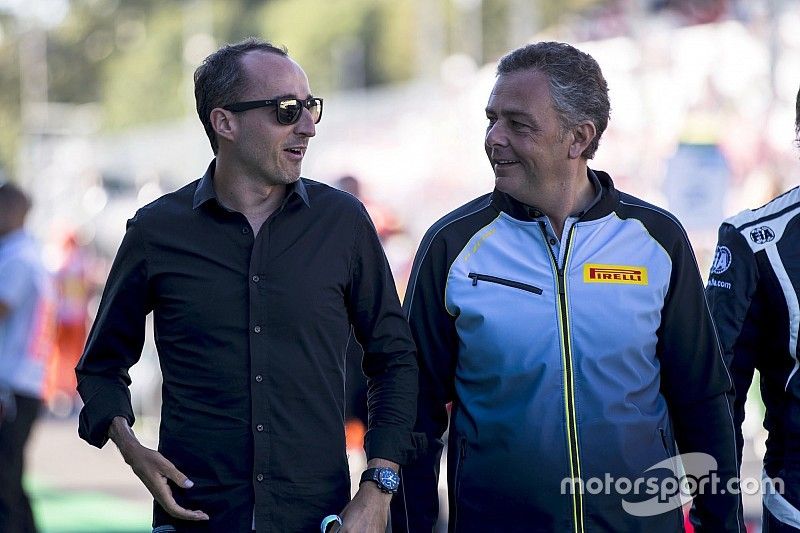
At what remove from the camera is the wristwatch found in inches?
154

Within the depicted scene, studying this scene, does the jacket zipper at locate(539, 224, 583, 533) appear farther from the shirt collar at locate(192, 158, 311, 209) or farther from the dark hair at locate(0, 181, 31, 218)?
the dark hair at locate(0, 181, 31, 218)

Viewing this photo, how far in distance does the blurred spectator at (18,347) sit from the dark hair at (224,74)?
4888 millimetres

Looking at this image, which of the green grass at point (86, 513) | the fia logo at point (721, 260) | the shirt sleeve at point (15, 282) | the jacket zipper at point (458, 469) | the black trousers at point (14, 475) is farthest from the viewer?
the green grass at point (86, 513)

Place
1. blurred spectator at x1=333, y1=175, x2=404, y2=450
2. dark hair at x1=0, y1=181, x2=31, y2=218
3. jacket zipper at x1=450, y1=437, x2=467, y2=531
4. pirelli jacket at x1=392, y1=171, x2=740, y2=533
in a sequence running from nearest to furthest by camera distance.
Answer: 1. pirelli jacket at x1=392, y1=171, x2=740, y2=533
2. jacket zipper at x1=450, y1=437, x2=467, y2=531
3. blurred spectator at x1=333, y1=175, x2=404, y2=450
4. dark hair at x1=0, y1=181, x2=31, y2=218

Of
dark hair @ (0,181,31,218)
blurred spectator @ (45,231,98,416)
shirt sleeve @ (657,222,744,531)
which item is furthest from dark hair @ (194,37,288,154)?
blurred spectator @ (45,231,98,416)

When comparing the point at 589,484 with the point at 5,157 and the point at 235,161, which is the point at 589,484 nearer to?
the point at 235,161

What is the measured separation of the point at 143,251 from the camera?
4.03m

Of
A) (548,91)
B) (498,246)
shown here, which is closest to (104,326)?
(498,246)

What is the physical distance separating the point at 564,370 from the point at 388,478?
1.93 feet

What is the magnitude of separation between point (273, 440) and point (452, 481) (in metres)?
0.60

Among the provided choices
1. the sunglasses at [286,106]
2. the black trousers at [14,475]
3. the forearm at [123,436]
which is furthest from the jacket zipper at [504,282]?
the black trousers at [14,475]

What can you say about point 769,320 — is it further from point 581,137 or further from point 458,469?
point 458,469

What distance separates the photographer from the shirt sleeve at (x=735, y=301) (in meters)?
4.20

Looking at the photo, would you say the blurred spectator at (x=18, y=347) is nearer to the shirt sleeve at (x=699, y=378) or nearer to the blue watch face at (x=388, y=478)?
the blue watch face at (x=388, y=478)
